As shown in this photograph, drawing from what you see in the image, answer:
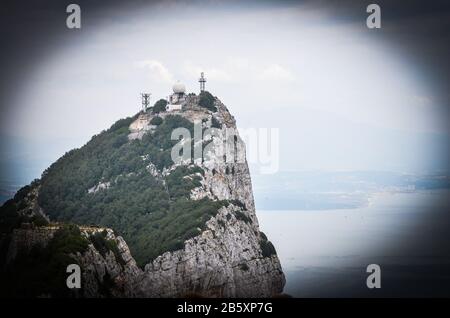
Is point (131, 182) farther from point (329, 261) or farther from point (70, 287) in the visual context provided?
point (70, 287)

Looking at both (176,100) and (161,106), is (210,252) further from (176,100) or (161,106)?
(161,106)

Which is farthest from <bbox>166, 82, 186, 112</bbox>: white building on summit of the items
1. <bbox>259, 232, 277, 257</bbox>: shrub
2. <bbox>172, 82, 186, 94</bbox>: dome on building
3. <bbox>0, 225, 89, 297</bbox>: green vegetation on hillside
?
<bbox>0, 225, 89, 297</bbox>: green vegetation on hillside

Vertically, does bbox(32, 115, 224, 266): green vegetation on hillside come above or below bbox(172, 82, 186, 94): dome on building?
below

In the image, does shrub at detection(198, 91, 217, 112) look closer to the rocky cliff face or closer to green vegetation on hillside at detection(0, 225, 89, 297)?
the rocky cliff face

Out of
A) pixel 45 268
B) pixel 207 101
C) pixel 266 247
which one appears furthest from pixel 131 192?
pixel 45 268

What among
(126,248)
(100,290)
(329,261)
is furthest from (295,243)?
(100,290)
